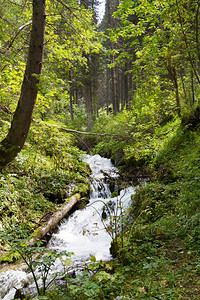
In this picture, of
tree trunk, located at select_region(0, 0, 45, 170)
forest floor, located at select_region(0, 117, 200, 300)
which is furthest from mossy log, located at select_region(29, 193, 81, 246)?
tree trunk, located at select_region(0, 0, 45, 170)

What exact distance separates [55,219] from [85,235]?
114 centimetres

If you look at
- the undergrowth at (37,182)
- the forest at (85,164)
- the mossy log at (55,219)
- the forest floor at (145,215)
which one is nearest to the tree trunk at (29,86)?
the forest at (85,164)

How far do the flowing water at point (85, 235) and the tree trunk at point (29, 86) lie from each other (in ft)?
7.66

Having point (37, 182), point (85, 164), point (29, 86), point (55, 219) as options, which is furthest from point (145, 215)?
point (29, 86)

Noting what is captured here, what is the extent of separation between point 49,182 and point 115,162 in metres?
5.63

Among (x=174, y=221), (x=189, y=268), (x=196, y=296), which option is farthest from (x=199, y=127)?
(x=196, y=296)

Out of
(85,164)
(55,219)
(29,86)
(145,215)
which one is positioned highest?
(29,86)

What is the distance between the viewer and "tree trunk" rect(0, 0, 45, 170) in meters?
4.19

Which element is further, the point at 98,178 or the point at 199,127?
the point at 98,178

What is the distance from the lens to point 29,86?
4.28 meters

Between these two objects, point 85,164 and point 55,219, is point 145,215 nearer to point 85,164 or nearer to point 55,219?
point 85,164

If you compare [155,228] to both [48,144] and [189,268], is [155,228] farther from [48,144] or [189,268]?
[48,144]

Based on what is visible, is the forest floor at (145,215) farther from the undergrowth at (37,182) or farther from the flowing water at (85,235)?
the flowing water at (85,235)

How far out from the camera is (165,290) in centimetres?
238
